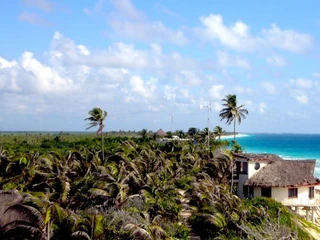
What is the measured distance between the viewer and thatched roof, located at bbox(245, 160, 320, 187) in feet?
137

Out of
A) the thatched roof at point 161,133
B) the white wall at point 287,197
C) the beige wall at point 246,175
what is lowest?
the white wall at point 287,197

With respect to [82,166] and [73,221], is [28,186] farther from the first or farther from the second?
[73,221]

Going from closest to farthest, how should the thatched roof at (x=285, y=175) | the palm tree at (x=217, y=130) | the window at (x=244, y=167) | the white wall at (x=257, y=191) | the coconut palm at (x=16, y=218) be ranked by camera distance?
the coconut palm at (x=16, y=218) < the thatched roof at (x=285, y=175) < the white wall at (x=257, y=191) < the window at (x=244, y=167) < the palm tree at (x=217, y=130)

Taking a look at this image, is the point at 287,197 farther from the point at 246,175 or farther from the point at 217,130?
the point at 217,130

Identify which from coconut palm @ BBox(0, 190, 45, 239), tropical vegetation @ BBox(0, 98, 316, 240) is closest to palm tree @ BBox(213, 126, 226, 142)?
tropical vegetation @ BBox(0, 98, 316, 240)

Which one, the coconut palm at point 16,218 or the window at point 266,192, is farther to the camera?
the window at point 266,192

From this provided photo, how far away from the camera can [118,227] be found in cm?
2473

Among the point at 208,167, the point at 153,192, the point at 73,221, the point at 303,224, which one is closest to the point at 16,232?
the point at 73,221

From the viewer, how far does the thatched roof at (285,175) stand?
137 ft

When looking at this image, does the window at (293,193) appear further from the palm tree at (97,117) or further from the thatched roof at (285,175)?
the palm tree at (97,117)

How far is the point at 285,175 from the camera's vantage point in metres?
42.4

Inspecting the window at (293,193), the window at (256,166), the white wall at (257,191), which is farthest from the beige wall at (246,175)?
the window at (293,193)

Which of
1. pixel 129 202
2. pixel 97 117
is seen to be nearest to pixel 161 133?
pixel 97 117

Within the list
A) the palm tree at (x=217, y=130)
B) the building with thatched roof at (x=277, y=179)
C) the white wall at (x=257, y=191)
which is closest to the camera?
the building with thatched roof at (x=277, y=179)
